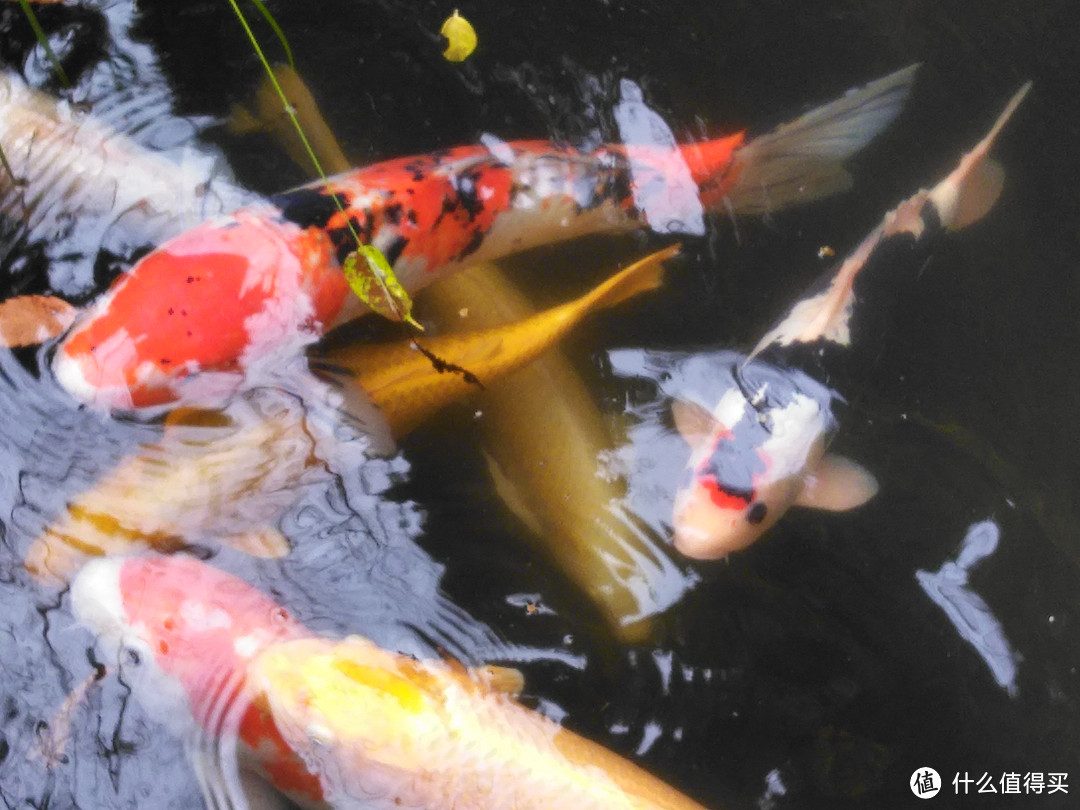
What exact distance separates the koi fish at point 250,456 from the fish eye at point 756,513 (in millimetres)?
668

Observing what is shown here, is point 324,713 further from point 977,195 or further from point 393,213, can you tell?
point 977,195

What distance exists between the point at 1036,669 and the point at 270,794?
1.79 meters

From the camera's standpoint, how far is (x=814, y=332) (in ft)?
8.39

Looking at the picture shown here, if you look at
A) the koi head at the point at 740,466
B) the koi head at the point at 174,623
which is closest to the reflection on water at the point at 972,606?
the koi head at the point at 740,466

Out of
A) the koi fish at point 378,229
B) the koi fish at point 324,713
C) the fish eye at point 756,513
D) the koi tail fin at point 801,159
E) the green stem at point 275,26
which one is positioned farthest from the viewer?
the koi tail fin at point 801,159

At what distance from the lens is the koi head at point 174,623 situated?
1801mm

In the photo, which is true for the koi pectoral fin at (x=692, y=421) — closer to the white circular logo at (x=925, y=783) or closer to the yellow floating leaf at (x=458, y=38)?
the white circular logo at (x=925, y=783)

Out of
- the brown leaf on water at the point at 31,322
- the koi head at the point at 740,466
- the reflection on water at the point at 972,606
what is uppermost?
the brown leaf on water at the point at 31,322

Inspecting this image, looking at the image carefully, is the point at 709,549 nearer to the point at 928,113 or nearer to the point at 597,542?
the point at 597,542

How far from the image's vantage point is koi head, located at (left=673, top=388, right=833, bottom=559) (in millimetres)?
2260

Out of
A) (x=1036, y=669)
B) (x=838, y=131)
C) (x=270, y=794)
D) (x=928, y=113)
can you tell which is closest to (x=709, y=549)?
(x=1036, y=669)

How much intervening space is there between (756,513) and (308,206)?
4.38 ft

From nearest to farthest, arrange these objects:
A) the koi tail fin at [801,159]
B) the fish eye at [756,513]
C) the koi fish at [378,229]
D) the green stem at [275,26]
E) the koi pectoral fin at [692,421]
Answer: the green stem at [275,26] → the koi fish at [378,229] → the fish eye at [756,513] → the koi pectoral fin at [692,421] → the koi tail fin at [801,159]

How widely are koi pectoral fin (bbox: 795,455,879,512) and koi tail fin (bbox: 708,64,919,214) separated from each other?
2.69 feet
